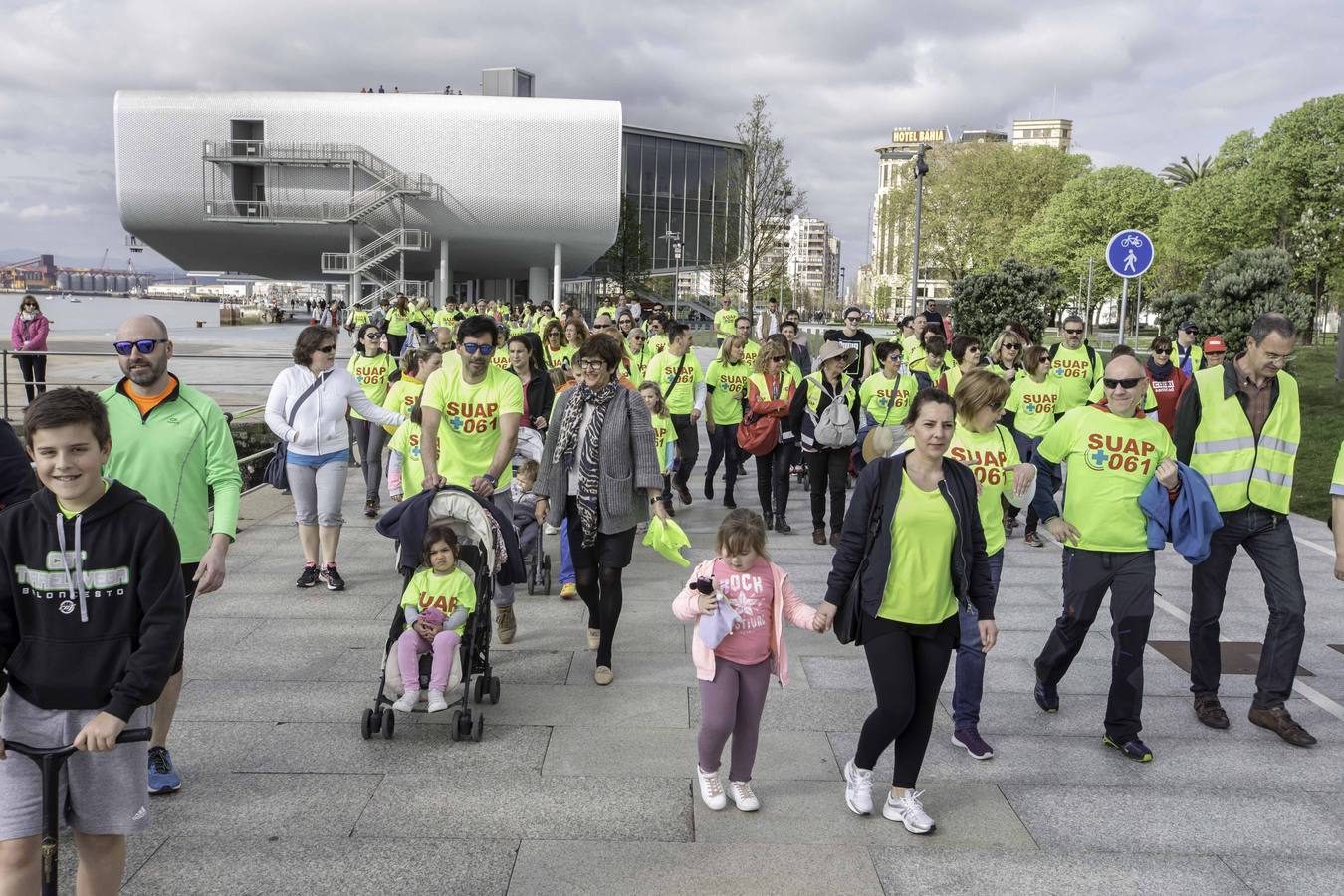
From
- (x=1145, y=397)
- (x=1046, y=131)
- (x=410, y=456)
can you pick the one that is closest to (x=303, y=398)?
(x=410, y=456)

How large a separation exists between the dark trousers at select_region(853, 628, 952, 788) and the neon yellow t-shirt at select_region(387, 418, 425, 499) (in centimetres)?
436

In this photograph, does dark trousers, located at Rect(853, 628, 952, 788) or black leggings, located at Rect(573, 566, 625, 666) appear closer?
dark trousers, located at Rect(853, 628, 952, 788)

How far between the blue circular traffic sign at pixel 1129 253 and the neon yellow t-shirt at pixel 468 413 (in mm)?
8314

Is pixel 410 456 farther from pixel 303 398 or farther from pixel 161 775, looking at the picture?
pixel 161 775

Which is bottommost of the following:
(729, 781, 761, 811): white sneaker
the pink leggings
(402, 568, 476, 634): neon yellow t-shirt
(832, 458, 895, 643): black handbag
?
(729, 781, 761, 811): white sneaker

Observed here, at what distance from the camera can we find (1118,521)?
16.5ft

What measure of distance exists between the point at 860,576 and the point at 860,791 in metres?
0.93

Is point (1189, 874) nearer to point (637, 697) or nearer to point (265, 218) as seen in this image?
point (637, 697)

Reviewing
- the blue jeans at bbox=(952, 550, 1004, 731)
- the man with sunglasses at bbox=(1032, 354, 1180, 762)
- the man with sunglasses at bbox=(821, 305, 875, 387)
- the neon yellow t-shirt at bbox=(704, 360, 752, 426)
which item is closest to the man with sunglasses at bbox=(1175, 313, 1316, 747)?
the man with sunglasses at bbox=(1032, 354, 1180, 762)

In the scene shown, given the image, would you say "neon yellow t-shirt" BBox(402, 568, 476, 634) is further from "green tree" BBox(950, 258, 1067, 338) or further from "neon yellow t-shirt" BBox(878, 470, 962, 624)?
"green tree" BBox(950, 258, 1067, 338)

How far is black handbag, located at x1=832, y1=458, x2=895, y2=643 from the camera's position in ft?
13.8

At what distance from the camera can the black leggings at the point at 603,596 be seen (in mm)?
5910

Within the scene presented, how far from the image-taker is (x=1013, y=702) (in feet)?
19.1

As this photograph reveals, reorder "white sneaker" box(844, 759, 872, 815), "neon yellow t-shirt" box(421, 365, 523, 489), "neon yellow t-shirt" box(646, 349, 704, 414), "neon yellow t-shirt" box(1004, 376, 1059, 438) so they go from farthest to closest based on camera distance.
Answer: "neon yellow t-shirt" box(646, 349, 704, 414) < "neon yellow t-shirt" box(1004, 376, 1059, 438) < "neon yellow t-shirt" box(421, 365, 523, 489) < "white sneaker" box(844, 759, 872, 815)
